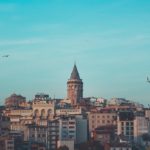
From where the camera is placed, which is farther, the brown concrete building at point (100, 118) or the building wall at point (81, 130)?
the brown concrete building at point (100, 118)

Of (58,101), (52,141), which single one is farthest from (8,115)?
(52,141)

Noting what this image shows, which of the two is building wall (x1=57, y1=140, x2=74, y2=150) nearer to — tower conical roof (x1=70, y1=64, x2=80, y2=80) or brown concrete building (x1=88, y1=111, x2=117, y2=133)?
brown concrete building (x1=88, y1=111, x2=117, y2=133)

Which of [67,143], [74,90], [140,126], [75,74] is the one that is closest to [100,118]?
[140,126]

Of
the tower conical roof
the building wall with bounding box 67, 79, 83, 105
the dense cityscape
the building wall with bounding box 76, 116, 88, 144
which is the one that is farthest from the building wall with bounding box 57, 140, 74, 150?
the tower conical roof

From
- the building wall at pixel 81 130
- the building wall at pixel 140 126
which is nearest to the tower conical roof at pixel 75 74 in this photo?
the building wall at pixel 81 130

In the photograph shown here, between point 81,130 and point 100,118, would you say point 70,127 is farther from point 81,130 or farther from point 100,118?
point 100,118

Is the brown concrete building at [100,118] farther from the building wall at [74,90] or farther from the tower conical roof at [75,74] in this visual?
the tower conical roof at [75,74]

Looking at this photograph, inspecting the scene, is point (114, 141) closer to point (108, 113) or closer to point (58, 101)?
point (108, 113)
